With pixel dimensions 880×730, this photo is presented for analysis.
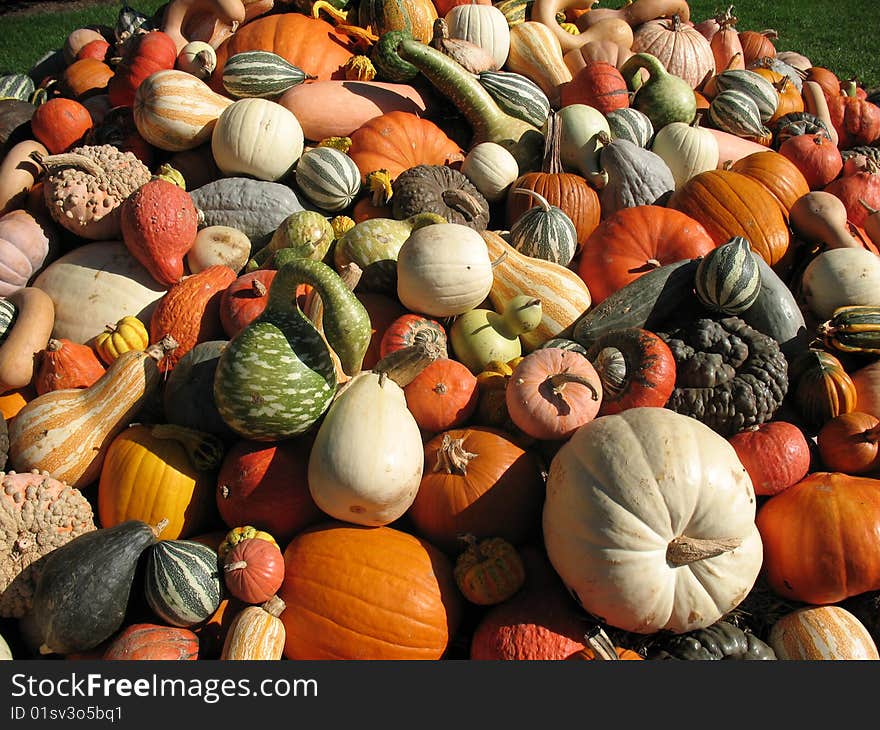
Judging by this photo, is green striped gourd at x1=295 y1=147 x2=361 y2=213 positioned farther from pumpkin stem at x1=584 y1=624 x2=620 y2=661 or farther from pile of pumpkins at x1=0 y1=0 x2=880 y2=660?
pumpkin stem at x1=584 y1=624 x2=620 y2=661

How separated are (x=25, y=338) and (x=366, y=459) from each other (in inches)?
74.2

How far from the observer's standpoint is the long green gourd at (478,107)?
439 centimetres

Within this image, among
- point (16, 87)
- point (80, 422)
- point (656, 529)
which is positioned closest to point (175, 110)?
point (80, 422)

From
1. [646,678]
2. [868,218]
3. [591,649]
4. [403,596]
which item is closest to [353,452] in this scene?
[403,596]

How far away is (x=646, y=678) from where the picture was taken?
2.21 metres

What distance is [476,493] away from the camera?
2.62 meters

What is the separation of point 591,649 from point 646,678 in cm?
19

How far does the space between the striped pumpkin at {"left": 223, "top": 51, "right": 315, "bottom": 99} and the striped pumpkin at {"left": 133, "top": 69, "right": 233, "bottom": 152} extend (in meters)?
0.20

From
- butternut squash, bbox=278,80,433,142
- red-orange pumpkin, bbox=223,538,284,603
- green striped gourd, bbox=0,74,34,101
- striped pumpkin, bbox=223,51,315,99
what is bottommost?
red-orange pumpkin, bbox=223,538,284,603

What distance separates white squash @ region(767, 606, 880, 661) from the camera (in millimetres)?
2381

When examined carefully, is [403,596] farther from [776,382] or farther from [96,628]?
[776,382]

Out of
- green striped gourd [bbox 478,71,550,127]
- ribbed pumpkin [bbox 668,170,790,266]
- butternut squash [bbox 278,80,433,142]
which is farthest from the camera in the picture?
green striped gourd [bbox 478,71,550,127]

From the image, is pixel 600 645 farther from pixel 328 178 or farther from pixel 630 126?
pixel 630 126

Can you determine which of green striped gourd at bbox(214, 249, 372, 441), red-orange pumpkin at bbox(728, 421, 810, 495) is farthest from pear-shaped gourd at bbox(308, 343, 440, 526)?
red-orange pumpkin at bbox(728, 421, 810, 495)
